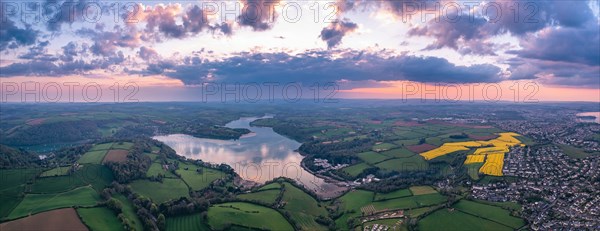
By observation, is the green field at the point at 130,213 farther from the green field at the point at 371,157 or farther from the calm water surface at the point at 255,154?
the green field at the point at 371,157

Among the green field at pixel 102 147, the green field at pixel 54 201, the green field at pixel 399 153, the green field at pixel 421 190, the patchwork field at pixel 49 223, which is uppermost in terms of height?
the green field at pixel 102 147

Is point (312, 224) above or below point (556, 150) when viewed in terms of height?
below

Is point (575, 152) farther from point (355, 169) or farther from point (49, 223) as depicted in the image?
point (49, 223)

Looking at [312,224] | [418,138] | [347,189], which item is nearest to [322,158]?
[347,189]

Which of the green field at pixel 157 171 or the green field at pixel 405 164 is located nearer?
the green field at pixel 157 171

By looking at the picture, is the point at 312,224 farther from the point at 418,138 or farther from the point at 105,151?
the point at 418,138

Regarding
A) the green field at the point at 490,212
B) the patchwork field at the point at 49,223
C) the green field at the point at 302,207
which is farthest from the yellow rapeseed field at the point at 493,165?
the patchwork field at the point at 49,223
